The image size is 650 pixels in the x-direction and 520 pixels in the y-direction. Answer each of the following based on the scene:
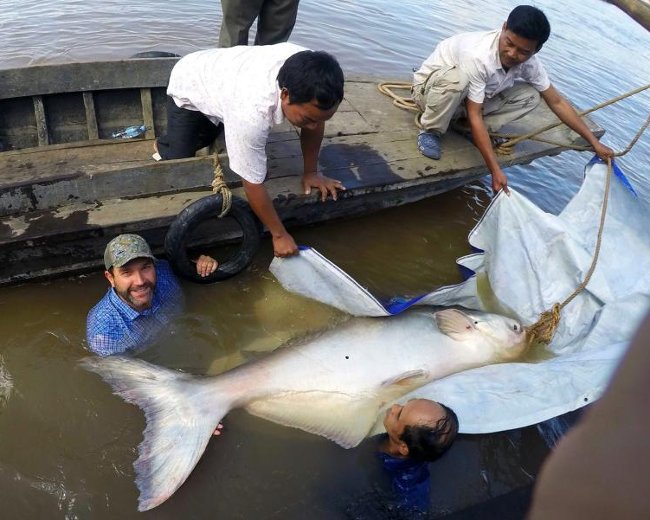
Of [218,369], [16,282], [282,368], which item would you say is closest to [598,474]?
[282,368]

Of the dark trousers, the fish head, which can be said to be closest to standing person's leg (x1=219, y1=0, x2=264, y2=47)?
the dark trousers

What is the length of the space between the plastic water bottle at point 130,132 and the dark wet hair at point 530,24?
11.7 ft

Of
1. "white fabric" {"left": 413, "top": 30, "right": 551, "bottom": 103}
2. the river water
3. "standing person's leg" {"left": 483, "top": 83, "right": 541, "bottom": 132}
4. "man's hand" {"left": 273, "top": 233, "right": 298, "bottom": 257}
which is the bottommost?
the river water

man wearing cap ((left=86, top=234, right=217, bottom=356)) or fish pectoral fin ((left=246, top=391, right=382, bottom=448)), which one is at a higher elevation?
man wearing cap ((left=86, top=234, right=217, bottom=356))

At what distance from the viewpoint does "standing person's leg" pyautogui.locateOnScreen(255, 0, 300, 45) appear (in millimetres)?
4957

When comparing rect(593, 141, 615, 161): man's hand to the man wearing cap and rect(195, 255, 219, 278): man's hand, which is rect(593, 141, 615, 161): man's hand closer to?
rect(195, 255, 219, 278): man's hand

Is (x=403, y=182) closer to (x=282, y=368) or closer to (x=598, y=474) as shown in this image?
(x=282, y=368)

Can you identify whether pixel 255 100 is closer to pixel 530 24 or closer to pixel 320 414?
pixel 320 414

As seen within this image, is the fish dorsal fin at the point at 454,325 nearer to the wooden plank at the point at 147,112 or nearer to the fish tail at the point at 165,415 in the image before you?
the fish tail at the point at 165,415

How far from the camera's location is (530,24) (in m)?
3.98

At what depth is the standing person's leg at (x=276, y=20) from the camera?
16.3 ft

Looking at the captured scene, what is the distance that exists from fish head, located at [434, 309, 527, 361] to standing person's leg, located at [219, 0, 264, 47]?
3494 mm

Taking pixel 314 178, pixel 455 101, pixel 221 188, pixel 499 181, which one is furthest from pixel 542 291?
pixel 221 188

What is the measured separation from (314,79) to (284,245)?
1.22 metres
